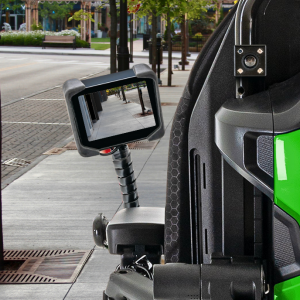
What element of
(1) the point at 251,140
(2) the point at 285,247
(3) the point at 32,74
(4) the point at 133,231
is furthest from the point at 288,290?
(3) the point at 32,74

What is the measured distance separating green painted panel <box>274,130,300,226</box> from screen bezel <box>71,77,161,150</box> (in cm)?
69

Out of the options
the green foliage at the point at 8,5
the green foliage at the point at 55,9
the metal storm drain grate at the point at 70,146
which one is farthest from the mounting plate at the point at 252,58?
the green foliage at the point at 55,9

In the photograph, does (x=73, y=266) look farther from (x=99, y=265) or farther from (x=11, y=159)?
(x=11, y=159)

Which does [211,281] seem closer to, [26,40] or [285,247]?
[285,247]

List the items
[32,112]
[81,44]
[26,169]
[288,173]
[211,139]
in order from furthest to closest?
[81,44], [32,112], [26,169], [211,139], [288,173]

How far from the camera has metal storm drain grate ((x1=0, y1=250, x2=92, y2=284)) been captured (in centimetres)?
407

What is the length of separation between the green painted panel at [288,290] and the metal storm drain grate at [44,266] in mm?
2658

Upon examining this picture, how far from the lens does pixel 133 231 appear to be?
2164 mm

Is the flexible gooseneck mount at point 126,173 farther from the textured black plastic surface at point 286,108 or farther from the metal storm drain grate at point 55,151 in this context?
the metal storm drain grate at point 55,151

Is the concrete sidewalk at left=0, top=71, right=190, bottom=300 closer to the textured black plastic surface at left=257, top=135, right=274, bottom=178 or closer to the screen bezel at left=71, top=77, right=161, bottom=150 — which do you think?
the screen bezel at left=71, top=77, right=161, bottom=150

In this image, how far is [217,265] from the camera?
5.02 ft

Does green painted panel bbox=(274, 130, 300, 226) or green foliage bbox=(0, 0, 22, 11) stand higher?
green foliage bbox=(0, 0, 22, 11)

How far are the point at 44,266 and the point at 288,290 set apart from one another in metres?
3.05

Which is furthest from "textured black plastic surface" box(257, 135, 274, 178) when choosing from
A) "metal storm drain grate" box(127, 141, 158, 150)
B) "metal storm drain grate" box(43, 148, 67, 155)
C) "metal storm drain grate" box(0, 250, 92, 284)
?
"metal storm drain grate" box(127, 141, 158, 150)
